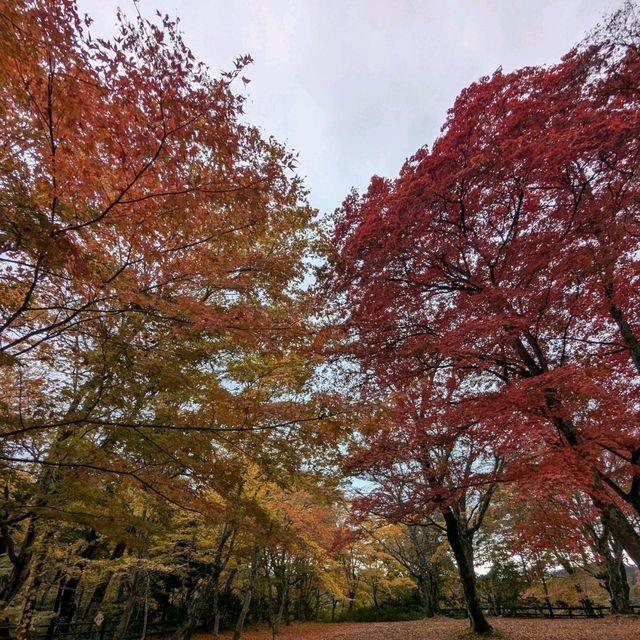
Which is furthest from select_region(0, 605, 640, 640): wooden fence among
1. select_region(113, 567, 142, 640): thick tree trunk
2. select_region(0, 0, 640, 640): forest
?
select_region(0, 0, 640, 640): forest

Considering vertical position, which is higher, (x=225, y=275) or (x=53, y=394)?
(x=225, y=275)

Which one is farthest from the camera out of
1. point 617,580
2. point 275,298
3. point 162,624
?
point 162,624

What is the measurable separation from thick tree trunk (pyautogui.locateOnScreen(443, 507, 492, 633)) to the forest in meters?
0.07

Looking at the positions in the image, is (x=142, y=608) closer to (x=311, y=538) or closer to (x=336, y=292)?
(x=311, y=538)

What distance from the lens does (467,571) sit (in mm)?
10516

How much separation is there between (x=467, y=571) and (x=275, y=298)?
10375mm

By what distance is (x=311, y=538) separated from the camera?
12.5 metres

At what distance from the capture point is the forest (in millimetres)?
2580

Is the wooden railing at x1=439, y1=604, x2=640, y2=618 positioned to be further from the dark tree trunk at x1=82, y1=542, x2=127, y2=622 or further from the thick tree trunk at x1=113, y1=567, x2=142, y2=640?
the thick tree trunk at x1=113, y1=567, x2=142, y2=640

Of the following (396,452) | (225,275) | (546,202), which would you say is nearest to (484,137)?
(546,202)

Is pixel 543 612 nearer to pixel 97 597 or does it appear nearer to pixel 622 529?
pixel 622 529

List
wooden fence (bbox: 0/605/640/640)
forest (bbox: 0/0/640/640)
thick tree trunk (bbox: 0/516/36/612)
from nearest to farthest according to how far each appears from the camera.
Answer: forest (bbox: 0/0/640/640) → thick tree trunk (bbox: 0/516/36/612) → wooden fence (bbox: 0/605/640/640)

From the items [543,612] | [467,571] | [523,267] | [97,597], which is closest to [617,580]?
[543,612]

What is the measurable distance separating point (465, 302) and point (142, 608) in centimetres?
1953
